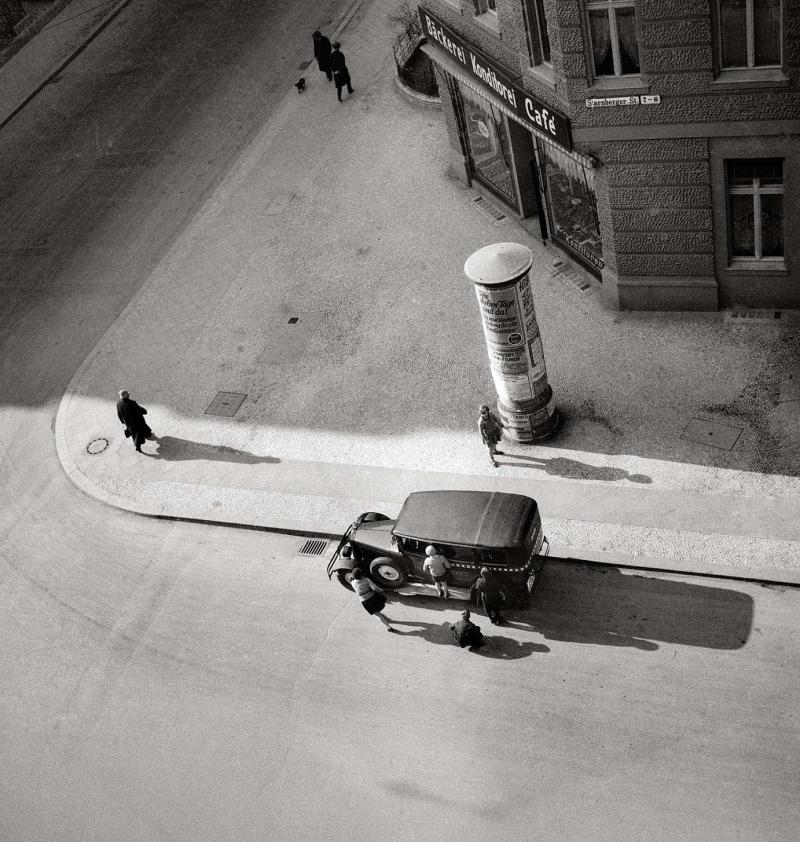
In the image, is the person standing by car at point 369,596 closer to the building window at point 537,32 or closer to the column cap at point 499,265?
the column cap at point 499,265

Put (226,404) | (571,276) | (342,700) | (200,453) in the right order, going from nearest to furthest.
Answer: (342,700) → (200,453) → (226,404) → (571,276)

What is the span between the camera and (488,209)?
26.9 m

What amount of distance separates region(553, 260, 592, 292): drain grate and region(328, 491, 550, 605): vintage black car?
804 cm

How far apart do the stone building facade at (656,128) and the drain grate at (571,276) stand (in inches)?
10.3

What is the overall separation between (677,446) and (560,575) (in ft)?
11.9

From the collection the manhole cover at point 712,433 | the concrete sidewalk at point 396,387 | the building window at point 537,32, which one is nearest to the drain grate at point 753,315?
the concrete sidewalk at point 396,387

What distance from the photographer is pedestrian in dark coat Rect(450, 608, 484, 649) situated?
1631cm

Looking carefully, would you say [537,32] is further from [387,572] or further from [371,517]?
[387,572]

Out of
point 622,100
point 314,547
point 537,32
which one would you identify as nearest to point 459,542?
point 314,547

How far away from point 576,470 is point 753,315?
5406mm

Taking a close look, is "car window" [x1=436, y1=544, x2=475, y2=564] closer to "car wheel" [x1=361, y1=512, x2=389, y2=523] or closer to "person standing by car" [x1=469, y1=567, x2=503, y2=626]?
"person standing by car" [x1=469, y1=567, x2=503, y2=626]

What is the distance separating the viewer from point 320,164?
99.0 feet

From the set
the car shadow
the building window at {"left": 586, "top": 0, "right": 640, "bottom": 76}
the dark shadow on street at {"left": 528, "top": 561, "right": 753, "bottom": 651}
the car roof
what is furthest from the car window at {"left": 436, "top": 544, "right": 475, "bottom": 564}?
the building window at {"left": 586, "top": 0, "right": 640, "bottom": 76}

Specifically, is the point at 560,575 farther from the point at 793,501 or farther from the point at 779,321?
the point at 779,321
